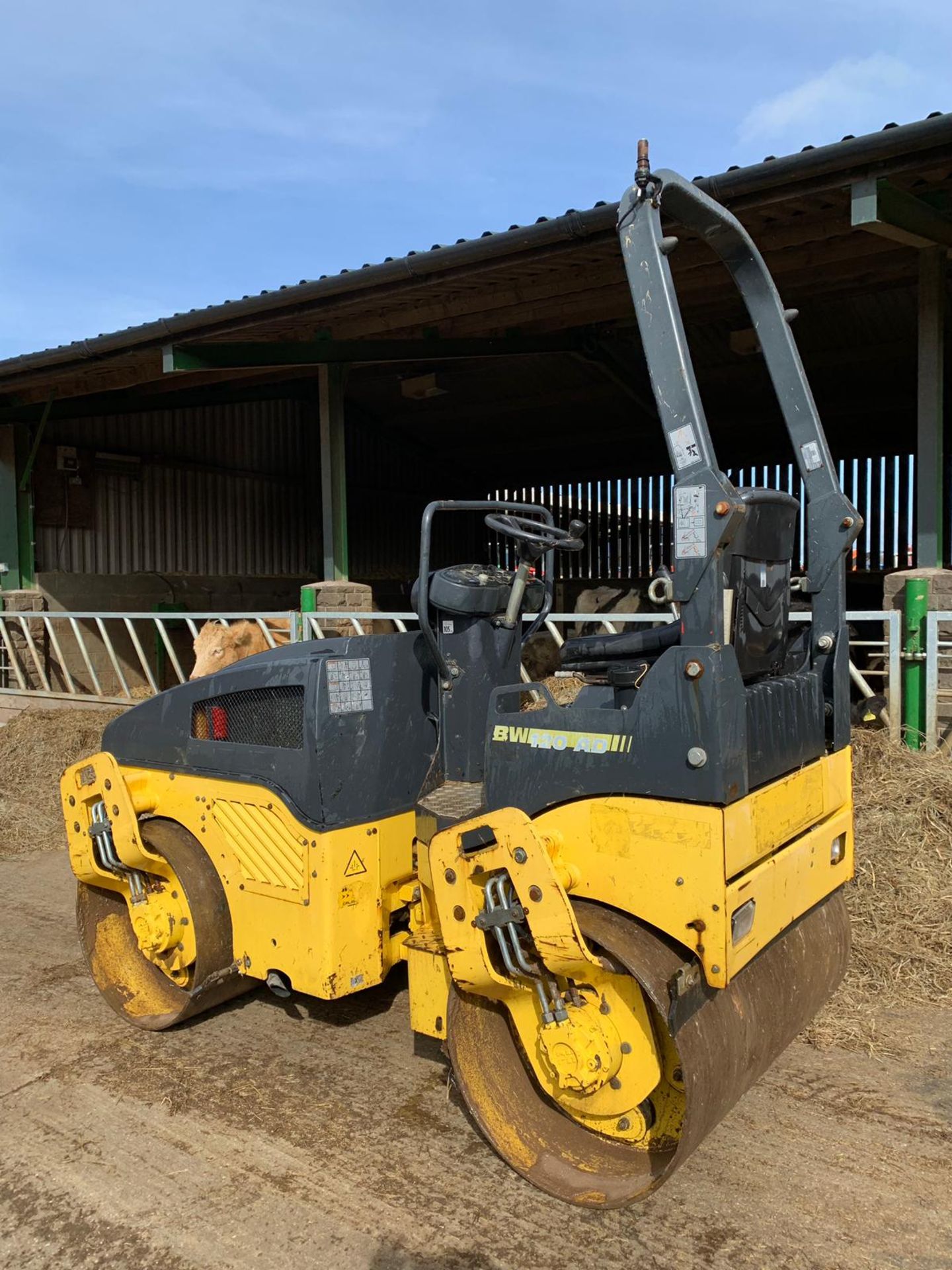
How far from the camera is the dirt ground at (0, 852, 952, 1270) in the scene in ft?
7.79

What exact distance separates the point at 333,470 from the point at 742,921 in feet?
28.2

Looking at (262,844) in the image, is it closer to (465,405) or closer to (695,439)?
(695,439)

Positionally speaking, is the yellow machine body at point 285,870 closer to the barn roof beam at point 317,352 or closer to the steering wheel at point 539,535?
the steering wheel at point 539,535

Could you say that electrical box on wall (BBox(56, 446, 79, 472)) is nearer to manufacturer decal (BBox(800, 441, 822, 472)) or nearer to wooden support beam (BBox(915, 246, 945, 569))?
wooden support beam (BBox(915, 246, 945, 569))

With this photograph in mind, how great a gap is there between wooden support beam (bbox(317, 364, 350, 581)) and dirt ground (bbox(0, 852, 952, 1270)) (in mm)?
6872

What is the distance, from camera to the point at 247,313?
8594 millimetres

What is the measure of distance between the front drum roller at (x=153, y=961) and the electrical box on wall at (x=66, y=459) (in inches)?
390

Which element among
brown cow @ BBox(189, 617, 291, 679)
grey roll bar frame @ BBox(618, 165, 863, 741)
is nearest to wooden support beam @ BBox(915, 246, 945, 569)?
grey roll bar frame @ BBox(618, 165, 863, 741)

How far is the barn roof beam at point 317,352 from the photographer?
9375 millimetres

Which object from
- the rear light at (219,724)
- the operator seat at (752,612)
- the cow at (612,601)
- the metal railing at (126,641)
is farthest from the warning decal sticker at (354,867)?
the cow at (612,601)

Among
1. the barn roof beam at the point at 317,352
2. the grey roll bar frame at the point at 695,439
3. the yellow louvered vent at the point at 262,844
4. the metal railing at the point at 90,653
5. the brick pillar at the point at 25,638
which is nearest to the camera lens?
the grey roll bar frame at the point at 695,439

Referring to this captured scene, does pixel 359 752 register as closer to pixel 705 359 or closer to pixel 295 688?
pixel 295 688

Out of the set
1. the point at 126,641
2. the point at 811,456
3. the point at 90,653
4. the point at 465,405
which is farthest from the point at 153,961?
the point at 465,405

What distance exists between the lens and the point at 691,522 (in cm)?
231
